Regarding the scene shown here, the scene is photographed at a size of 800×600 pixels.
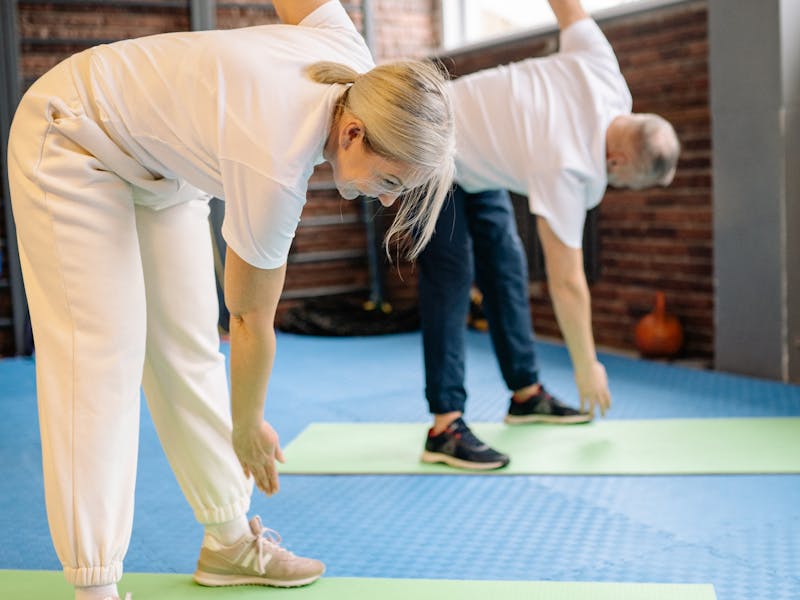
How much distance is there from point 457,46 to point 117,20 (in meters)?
1.97

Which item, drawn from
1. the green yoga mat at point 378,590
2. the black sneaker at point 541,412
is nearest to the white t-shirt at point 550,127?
the black sneaker at point 541,412

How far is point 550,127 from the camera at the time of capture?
251 cm

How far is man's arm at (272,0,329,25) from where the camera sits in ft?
5.24

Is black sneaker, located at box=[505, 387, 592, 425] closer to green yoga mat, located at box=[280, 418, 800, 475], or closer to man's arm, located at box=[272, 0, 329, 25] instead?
green yoga mat, located at box=[280, 418, 800, 475]

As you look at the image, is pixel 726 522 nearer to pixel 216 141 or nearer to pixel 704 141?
pixel 216 141

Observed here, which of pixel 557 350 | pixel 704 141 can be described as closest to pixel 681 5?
pixel 704 141

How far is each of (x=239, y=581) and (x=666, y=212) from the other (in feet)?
9.47

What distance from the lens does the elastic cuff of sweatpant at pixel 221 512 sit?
71.5 inches

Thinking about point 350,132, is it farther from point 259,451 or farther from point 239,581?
point 239,581

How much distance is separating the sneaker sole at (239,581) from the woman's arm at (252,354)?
326 mm

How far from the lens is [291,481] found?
2.60m

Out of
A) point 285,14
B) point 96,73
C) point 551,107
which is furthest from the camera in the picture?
point 551,107

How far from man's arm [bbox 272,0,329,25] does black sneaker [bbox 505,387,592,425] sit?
1.75 metres

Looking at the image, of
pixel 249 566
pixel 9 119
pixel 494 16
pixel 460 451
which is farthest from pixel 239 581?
pixel 494 16
